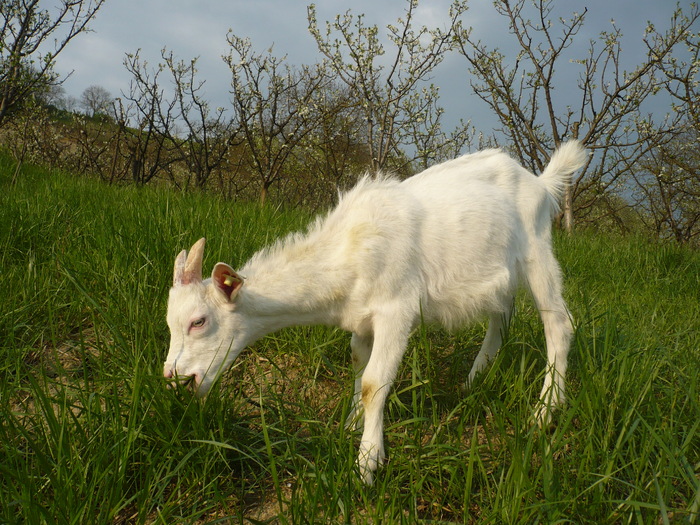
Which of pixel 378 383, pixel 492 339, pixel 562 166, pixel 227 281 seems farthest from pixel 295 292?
pixel 562 166

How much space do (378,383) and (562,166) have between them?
2384 millimetres

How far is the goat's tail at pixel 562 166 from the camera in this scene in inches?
150

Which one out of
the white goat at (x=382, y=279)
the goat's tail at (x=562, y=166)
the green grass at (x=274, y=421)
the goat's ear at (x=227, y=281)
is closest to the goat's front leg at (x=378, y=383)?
the white goat at (x=382, y=279)

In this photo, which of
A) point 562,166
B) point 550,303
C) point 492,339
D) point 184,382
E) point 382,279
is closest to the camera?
point 184,382

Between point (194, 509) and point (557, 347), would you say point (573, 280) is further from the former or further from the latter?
point (194, 509)

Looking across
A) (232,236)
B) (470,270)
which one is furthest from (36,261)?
(470,270)

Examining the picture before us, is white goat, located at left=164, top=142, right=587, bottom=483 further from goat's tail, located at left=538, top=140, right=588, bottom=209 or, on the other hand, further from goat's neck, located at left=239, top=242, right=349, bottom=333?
goat's tail, located at left=538, top=140, right=588, bottom=209

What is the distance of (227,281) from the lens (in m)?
2.55

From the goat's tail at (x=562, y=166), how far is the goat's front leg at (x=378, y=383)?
1872 millimetres

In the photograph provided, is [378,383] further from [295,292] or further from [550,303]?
[550,303]

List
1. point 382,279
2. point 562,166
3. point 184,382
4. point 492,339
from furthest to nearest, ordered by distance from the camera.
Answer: point 562,166, point 492,339, point 382,279, point 184,382

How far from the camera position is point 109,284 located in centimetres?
364

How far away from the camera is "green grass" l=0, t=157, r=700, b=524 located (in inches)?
78.8

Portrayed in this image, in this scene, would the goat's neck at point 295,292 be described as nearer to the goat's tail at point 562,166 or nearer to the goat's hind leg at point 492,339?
the goat's hind leg at point 492,339
